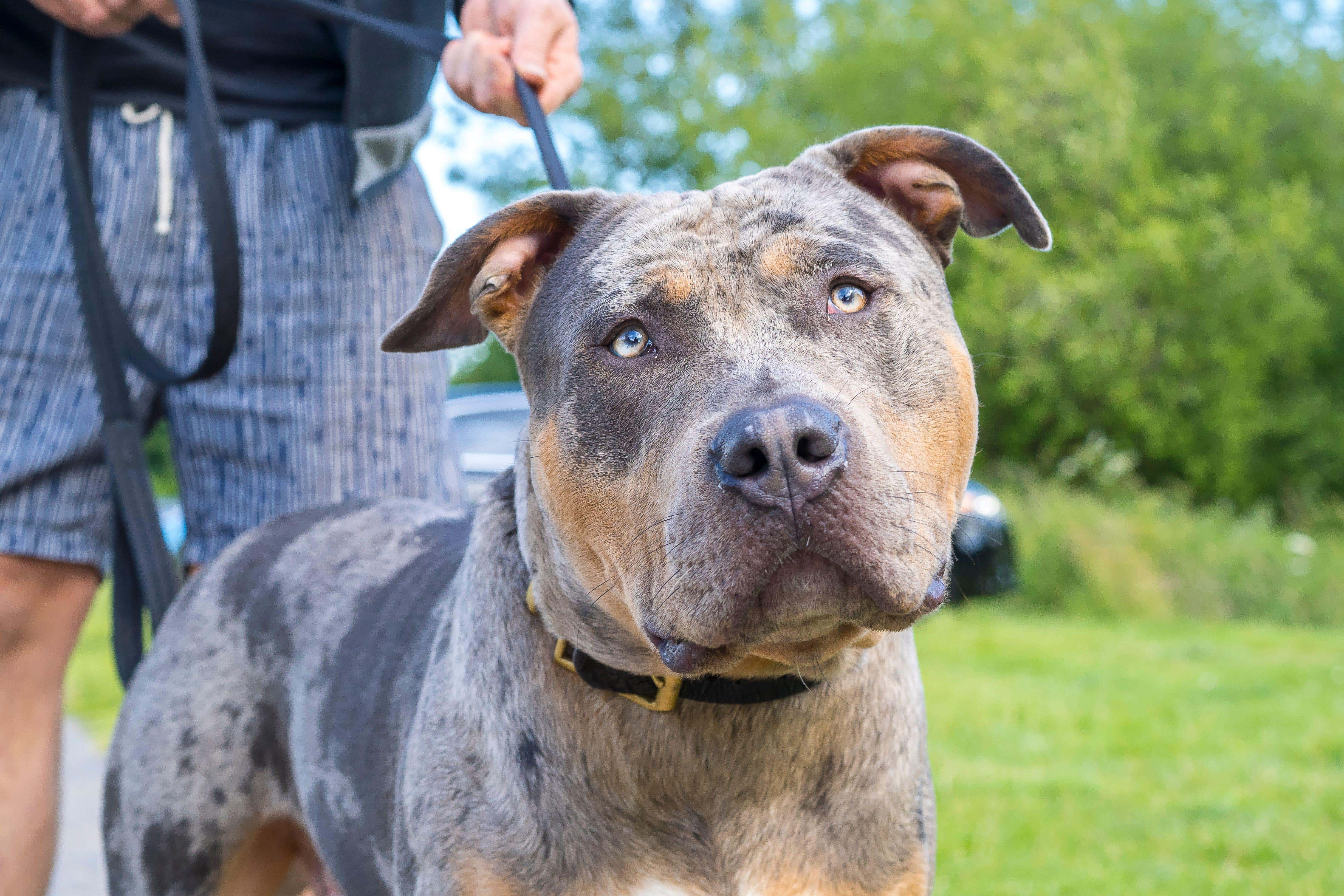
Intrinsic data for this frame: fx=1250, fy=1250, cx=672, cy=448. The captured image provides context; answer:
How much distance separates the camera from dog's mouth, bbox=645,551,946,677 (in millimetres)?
1927

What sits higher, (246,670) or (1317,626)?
(246,670)

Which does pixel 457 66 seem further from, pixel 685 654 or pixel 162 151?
pixel 685 654

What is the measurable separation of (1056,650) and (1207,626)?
9.20ft

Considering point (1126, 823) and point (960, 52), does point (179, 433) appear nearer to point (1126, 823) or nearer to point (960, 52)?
point (1126, 823)

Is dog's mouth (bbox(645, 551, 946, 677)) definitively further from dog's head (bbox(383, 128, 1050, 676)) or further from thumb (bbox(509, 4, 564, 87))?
thumb (bbox(509, 4, 564, 87))

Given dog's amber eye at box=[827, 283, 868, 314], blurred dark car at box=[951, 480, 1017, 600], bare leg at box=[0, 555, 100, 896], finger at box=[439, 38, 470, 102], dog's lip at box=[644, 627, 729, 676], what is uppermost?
→ dog's amber eye at box=[827, 283, 868, 314]

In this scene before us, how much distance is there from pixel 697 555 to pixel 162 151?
82.9 inches

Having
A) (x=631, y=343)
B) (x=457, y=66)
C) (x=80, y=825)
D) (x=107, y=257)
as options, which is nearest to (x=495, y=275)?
(x=631, y=343)

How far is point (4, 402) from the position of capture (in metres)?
3.11

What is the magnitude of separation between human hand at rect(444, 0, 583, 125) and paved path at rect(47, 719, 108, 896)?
2564mm

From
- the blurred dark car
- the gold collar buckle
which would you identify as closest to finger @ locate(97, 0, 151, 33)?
the gold collar buckle

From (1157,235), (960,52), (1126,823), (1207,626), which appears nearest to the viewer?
(1126,823)

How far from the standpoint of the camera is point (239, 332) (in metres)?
3.28

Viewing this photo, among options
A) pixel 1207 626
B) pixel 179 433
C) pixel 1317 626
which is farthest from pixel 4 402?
pixel 1317 626
